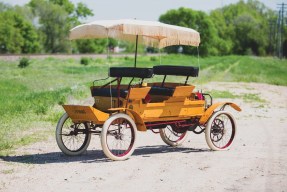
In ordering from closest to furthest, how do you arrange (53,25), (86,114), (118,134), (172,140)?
1. (86,114)
2. (118,134)
3. (172,140)
4. (53,25)

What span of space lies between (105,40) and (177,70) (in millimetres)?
96110

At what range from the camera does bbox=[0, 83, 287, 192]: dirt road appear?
7.79m

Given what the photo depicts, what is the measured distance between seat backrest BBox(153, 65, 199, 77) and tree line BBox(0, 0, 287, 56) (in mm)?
69779

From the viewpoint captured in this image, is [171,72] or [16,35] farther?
[16,35]

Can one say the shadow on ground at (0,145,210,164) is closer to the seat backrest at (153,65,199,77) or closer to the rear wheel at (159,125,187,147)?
the rear wheel at (159,125,187,147)

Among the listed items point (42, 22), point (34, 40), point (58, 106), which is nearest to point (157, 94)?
point (58, 106)

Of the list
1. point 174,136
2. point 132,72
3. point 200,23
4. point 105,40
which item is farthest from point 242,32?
point 132,72

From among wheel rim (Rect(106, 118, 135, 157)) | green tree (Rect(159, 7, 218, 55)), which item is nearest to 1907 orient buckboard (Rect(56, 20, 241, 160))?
wheel rim (Rect(106, 118, 135, 157))

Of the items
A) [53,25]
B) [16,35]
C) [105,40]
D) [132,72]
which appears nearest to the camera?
[132,72]

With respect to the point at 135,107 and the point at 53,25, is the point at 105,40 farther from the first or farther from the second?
the point at 135,107

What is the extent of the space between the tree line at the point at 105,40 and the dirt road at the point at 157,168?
229ft

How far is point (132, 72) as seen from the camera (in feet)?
32.4

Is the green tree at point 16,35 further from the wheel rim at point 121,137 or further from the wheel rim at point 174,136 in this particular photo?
the wheel rim at point 121,137

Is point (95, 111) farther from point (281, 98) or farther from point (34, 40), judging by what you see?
point (34, 40)
